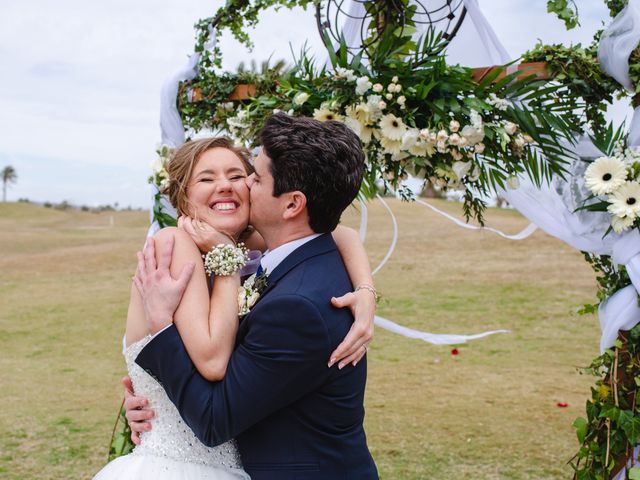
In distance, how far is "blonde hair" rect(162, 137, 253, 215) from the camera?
2560mm

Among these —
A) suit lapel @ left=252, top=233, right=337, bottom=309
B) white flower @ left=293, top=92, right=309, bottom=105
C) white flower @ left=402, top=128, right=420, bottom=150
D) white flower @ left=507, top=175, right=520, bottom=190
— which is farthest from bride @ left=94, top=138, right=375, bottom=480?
white flower @ left=507, top=175, right=520, bottom=190

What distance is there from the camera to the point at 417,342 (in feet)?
35.6

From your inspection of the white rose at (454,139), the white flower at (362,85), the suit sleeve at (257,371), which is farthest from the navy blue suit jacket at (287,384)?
the white flower at (362,85)

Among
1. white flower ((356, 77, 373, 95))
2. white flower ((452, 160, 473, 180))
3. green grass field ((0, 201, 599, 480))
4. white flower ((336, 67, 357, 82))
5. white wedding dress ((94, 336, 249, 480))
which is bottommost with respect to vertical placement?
green grass field ((0, 201, 599, 480))

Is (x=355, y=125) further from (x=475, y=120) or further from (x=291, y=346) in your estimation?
(x=291, y=346)

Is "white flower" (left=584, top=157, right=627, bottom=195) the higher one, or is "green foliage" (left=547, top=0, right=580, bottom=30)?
"green foliage" (left=547, top=0, right=580, bottom=30)

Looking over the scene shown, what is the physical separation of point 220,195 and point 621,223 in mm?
2084

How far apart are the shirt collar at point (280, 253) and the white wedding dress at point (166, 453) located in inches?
18.5

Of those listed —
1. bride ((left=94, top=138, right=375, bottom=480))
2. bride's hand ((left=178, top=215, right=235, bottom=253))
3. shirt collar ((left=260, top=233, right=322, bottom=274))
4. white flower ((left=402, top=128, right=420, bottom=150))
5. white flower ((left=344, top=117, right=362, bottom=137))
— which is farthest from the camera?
white flower ((left=344, top=117, right=362, bottom=137))

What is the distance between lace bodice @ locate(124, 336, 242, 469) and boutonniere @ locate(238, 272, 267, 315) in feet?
1.30

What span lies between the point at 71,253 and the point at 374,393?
1572cm

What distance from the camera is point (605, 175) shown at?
3531mm

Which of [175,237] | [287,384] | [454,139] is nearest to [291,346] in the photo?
[287,384]

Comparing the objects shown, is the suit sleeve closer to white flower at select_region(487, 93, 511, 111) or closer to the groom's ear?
the groom's ear
